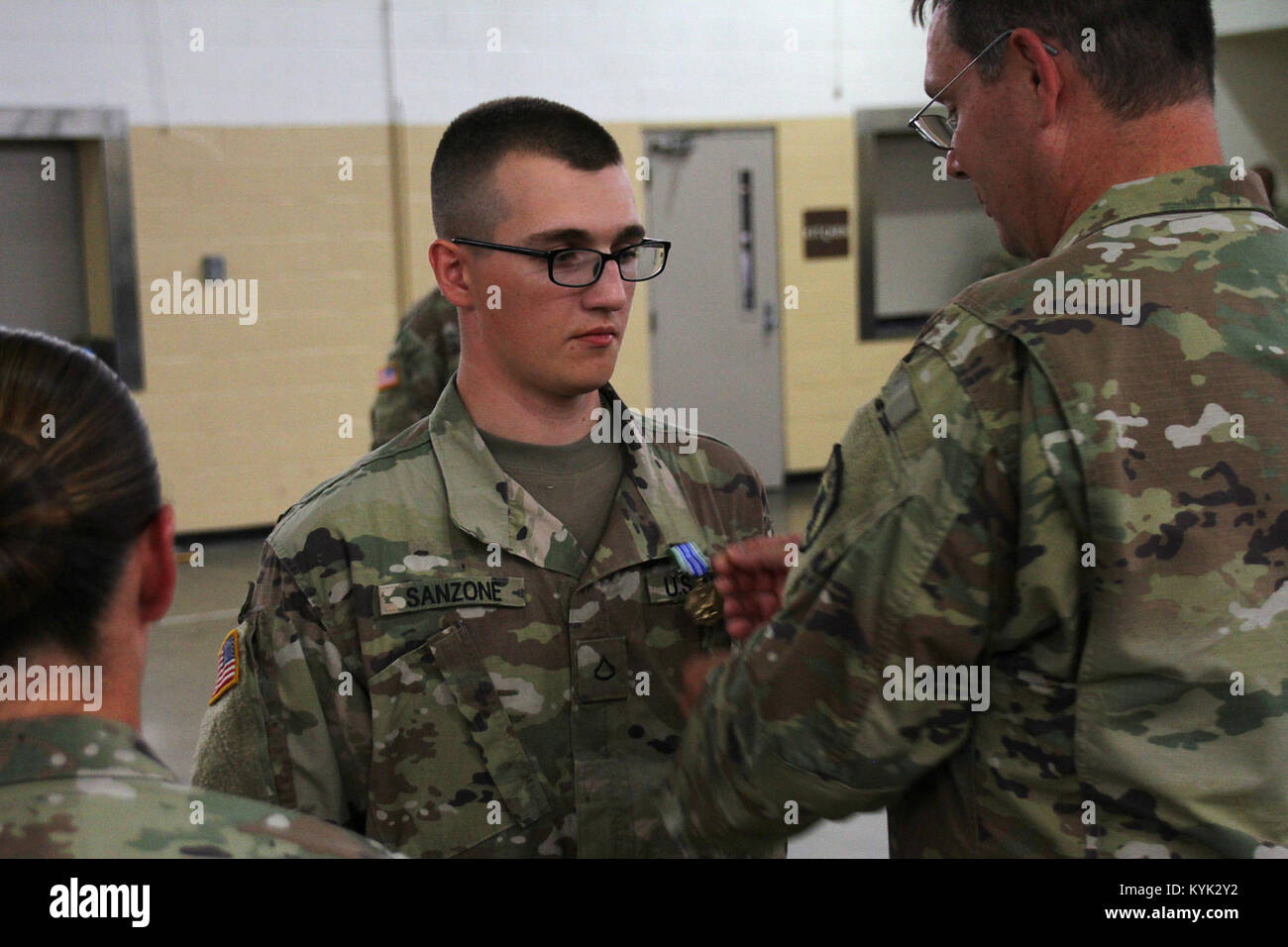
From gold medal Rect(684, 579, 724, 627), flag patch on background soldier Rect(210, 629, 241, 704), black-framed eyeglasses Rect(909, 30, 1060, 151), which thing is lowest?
flag patch on background soldier Rect(210, 629, 241, 704)

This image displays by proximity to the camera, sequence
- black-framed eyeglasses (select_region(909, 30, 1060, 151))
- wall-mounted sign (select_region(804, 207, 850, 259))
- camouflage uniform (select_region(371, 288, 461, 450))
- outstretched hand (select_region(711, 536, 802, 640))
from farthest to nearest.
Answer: wall-mounted sign (select_region(804, 207, 850, 259)) → camouflage uniform (select_region(371, 288, 461, 450)) → outstretched hand (select_region(711, 536, 802, 640)) → black-framed eyeglasses (select_region(909, 30, 1060, 151))

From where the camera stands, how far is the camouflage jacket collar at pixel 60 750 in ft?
3.48

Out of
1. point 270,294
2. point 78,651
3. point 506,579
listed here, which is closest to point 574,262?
point 506,579

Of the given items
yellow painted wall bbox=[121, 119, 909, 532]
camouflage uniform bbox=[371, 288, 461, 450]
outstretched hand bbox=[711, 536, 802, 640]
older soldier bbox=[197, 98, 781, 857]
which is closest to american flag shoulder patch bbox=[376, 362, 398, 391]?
camouflage uniform bbox=[371, 288, 461, 450]

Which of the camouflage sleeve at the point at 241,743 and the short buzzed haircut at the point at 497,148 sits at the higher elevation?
the short buzzed haircut at the point at 497,148

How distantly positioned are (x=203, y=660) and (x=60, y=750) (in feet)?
14.9

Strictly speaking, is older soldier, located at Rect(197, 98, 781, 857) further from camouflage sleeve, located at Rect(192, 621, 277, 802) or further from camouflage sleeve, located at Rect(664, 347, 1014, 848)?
camouflage sleeve, located at Rect(664, 347, 1014, 848)

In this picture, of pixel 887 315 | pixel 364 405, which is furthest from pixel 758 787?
pixel 887 315

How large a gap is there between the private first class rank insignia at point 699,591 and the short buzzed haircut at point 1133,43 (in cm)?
76

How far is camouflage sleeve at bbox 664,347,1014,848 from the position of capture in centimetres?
121

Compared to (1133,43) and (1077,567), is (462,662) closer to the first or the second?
(1077,567)

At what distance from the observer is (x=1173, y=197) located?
1276mm

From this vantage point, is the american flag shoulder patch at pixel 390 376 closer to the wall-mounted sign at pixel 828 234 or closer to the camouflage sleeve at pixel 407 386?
the camouflage sleeve at pixel 407 386

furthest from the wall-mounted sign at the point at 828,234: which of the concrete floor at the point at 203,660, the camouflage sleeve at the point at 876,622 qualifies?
the camouflage sleeve at the point at 876,622
